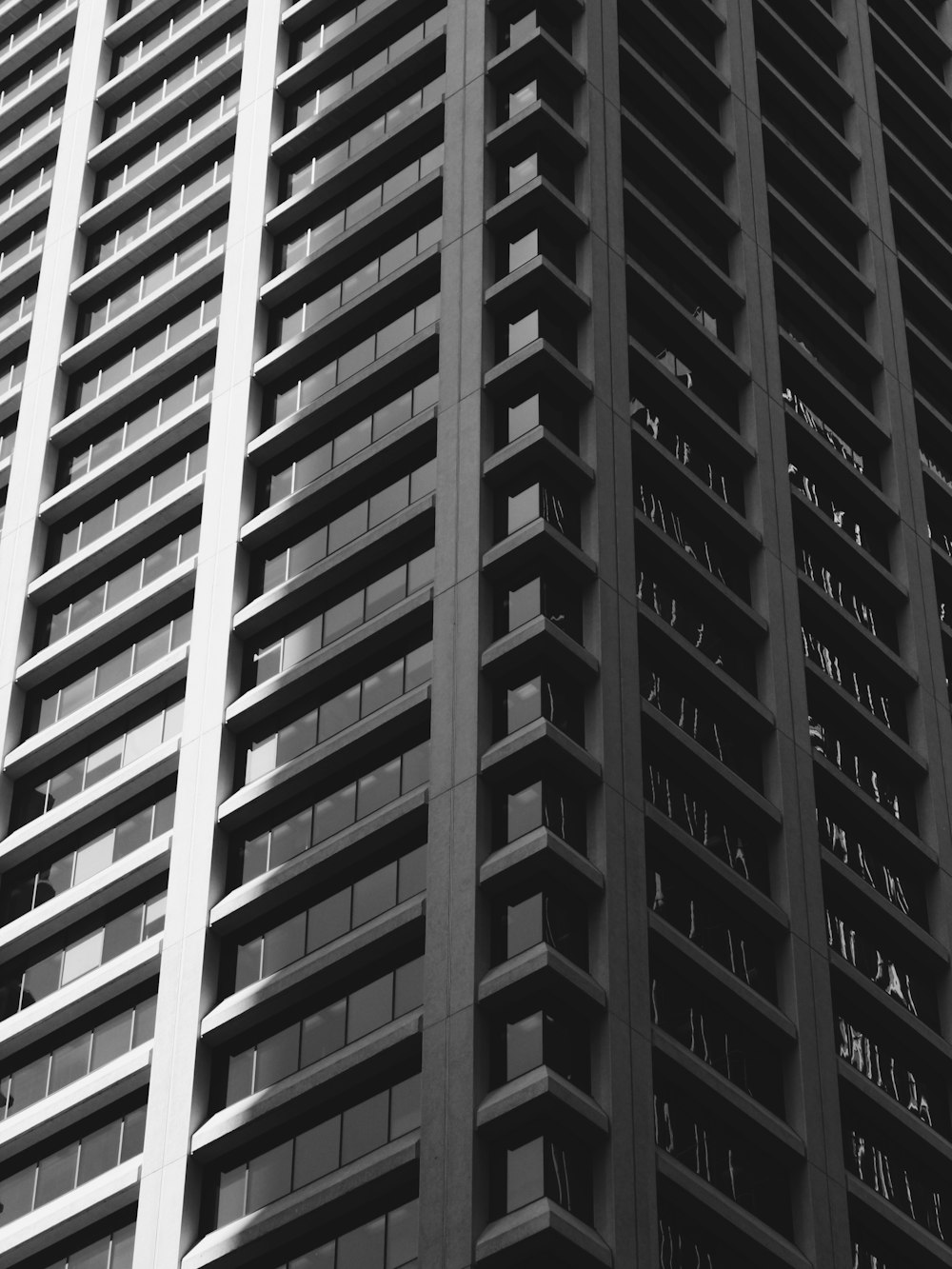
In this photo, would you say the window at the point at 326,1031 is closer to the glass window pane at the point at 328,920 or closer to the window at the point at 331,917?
the window at the point at 331,917

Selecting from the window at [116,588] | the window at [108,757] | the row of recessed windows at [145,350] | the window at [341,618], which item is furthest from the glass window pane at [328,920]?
the row of recessed windows at [145,350]

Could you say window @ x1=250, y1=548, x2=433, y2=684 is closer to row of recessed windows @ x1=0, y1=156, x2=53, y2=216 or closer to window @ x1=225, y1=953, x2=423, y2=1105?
window @ x1=225, y1=953, x2=423, y2=1105

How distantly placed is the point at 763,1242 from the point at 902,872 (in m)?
14.8

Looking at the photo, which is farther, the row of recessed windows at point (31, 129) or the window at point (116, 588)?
the row of recessed windows at point (31, 129)

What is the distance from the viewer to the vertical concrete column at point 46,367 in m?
65.8

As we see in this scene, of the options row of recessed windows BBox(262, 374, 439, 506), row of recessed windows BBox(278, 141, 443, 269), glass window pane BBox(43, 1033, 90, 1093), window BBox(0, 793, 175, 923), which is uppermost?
row of recessed windows BBox(278, 141, 443, 269)

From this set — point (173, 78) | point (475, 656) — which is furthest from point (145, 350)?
point (475, 656)

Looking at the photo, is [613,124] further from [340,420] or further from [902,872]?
Answer: [902,872]

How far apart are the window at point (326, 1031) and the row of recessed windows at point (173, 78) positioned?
1332 inches

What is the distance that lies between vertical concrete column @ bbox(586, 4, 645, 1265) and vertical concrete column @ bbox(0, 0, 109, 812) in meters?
17.6

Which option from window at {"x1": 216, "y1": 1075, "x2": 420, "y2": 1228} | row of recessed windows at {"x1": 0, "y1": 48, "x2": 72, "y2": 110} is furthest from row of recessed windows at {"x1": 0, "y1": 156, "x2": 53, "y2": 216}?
window at {"x1": 216, "y1": 1075, "x2": 420, "y2": 1228}

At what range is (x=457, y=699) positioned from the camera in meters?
51.3

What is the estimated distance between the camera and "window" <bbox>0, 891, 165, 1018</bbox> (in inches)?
2260

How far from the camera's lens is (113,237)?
74.2 metres
